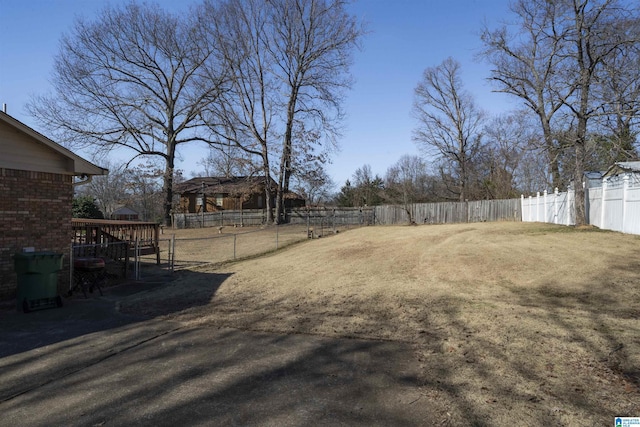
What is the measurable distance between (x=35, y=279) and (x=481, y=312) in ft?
26.9

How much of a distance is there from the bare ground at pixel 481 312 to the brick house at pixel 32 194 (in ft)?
8.17

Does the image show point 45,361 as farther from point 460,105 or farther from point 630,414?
point 460,105

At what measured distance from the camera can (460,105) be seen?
156ft

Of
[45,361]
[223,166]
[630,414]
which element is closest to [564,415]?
[630,414]

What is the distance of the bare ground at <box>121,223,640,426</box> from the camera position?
3.79 meters

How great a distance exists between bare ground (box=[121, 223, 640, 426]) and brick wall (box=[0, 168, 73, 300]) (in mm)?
2405

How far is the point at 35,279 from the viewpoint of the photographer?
25.9 feet

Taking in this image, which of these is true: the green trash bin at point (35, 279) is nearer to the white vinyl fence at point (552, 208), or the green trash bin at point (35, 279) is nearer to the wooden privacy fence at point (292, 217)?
the white vinyl fence at point (552, 208)

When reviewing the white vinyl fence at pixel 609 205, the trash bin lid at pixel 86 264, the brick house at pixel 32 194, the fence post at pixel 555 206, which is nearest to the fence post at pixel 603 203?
the white vinyl fence at pixel 609 205

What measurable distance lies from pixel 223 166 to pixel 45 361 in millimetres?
39316

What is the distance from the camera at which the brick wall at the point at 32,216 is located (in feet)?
27.8

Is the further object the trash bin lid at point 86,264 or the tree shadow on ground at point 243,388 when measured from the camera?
the trash bin lid at point 86,264

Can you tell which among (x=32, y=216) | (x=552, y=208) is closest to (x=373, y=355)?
(x=32, y=216)

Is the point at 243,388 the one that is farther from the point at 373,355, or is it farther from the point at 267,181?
the point at 267,181
